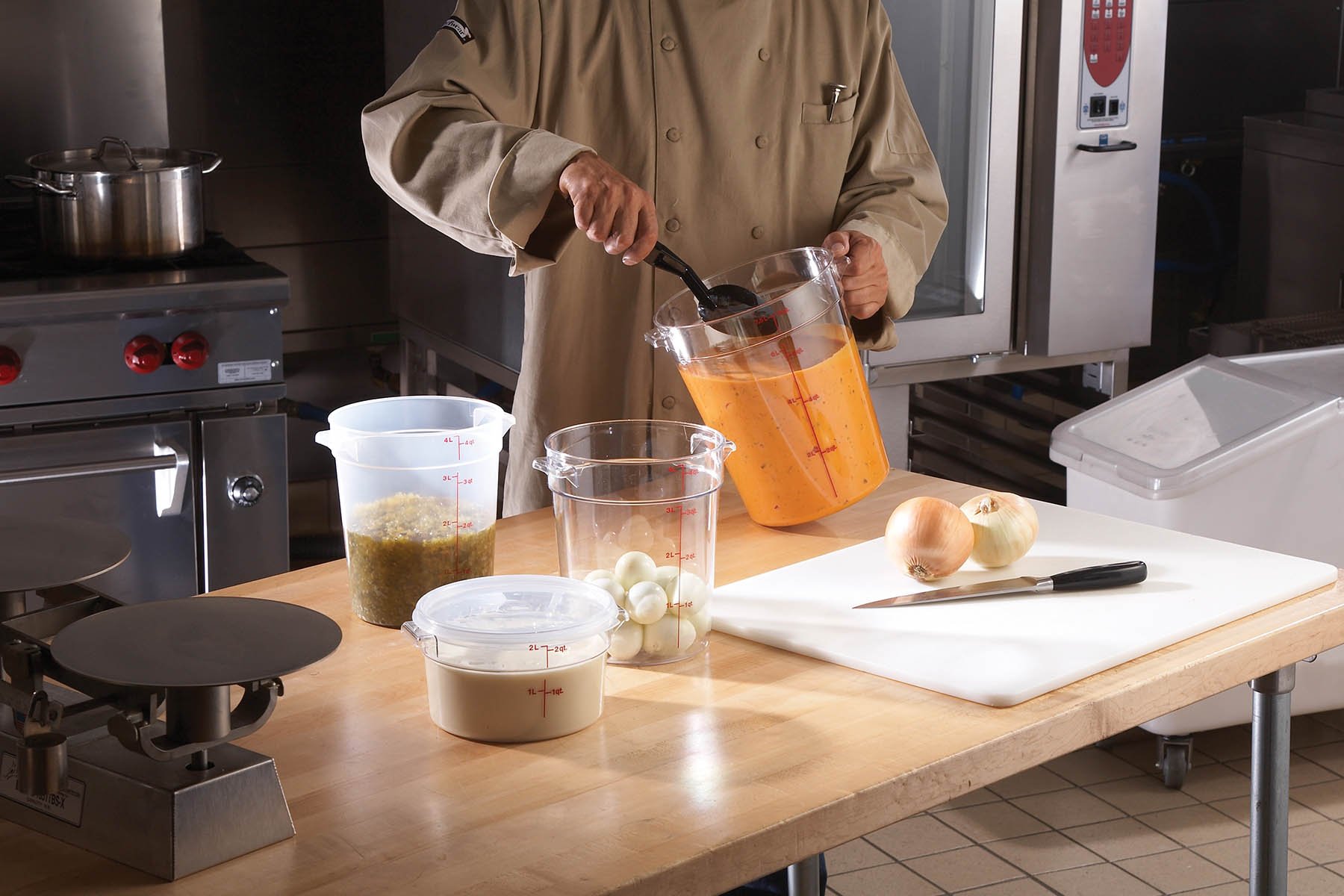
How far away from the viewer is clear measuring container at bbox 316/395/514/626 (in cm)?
116

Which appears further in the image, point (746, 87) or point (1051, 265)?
point (1051, 265)

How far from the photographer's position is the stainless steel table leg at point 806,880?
1.38 m

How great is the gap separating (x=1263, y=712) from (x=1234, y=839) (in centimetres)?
94

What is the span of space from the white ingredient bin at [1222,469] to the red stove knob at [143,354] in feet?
4.55

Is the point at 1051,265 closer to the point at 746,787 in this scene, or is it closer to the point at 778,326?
the point at 778,326

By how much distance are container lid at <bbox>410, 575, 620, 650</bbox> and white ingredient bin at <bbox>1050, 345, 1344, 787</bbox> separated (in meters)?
1.36

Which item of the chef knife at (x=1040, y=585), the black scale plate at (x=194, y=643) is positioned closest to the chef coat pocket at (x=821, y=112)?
the chef knife at (x=1040, y=585)

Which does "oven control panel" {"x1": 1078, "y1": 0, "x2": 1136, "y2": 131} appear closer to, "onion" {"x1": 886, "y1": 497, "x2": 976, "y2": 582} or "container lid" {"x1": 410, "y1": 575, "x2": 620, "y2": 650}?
"onion" {"x1": 886, "y1": 497, "x2": 976, "y2": 582}

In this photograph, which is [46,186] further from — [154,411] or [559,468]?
[559,468]

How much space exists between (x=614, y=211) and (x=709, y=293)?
12 centimetres

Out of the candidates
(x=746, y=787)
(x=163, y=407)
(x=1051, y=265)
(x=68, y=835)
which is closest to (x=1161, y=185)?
(x=1051, y=265)

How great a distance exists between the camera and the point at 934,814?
90.4 inches

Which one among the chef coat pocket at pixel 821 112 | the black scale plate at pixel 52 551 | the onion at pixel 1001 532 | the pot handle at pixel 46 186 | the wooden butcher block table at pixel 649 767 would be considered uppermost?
the chef coat pocket at pixel 821 112

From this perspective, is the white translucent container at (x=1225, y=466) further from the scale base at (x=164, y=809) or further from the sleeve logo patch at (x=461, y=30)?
the scale base at (x=164, y=809)
